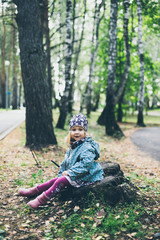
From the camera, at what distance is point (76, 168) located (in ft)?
14.0

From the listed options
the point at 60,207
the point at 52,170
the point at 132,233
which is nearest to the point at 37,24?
the point at 52,170

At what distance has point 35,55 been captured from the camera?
343 inches

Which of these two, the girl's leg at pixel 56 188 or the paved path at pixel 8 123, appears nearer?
the girl's leg at pixel 56 188

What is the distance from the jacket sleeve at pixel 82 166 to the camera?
4253 millimetres

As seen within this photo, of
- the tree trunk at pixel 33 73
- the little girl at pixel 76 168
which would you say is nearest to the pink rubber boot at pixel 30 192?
the little girl at pixel 76 168

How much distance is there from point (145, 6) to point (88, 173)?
57.2ft

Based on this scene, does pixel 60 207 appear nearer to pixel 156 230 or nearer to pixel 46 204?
pixel 46 204

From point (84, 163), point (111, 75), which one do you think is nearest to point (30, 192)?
point (84, 163)

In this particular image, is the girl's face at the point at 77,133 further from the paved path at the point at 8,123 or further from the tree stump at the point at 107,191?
the paved path at the point at 8,123

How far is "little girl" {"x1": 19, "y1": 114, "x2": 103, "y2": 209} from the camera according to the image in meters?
4.27

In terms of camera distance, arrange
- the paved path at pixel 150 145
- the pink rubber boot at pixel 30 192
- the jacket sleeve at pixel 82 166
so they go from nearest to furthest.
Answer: the jacket sleeve at pixel 82 166, the pink rubber boot at pixel 30 192, the paved path at pixel 150 145

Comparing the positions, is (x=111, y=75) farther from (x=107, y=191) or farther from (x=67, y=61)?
(x=107, y=191)

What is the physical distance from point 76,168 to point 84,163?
158mm

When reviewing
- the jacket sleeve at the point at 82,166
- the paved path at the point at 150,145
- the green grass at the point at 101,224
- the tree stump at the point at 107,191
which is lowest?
the paved path at the point at 150,145
